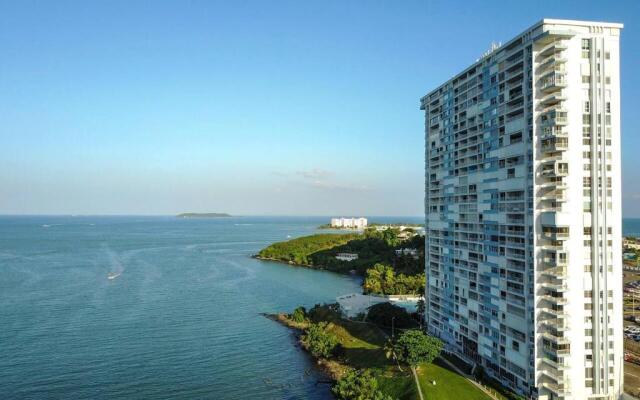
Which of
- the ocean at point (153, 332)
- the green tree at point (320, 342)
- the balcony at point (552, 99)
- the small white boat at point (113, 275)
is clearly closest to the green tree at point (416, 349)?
the ocean at point (153, 332)

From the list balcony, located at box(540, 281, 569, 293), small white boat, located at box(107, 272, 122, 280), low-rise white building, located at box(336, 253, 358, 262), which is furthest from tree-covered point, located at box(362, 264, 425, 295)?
small white boat, located at box(107, 272, 122, 280)

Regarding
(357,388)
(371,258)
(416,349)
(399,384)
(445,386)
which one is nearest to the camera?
(445,386)

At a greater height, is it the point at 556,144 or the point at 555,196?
the point at 556,144

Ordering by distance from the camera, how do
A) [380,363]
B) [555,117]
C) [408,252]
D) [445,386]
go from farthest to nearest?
[408,252] → [380,363] → [445,386] → [555,117]

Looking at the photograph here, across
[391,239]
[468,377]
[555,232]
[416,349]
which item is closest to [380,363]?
[416,349]

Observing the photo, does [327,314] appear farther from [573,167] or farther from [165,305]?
[573,167]

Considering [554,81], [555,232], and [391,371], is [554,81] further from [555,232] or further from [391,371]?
[391,371]

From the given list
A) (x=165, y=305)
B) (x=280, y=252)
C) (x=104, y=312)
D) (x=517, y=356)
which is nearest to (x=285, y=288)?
(x=165, y=305)
